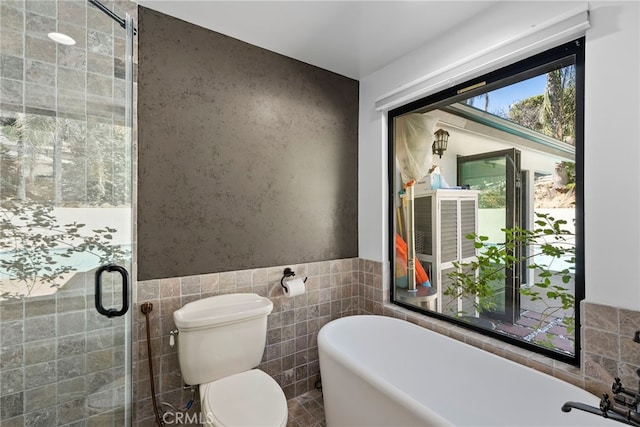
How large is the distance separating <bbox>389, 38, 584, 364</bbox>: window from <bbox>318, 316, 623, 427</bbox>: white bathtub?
0.23m

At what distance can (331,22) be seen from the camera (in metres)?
1.72

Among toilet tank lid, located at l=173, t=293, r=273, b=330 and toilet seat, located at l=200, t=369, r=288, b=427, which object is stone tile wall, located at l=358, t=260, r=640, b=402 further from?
toilet tank lid, located at l=173, t=293, r=273, b=330

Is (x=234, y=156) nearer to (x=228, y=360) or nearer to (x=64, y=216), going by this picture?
(x=64, y=216)

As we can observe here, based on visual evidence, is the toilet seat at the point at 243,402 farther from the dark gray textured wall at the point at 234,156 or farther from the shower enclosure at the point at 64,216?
the dark gray textured wall at the point at 234,156

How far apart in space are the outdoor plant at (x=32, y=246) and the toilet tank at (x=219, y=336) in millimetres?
566

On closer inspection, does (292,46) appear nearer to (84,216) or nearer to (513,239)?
(84,216)

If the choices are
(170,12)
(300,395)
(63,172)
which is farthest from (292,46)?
(300,395)

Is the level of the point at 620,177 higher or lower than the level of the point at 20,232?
higher

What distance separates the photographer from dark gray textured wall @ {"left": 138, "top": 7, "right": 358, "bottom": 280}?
1.64 m

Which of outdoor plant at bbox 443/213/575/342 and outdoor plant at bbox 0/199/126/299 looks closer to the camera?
outdoor plant at bbox 0/199/126/299

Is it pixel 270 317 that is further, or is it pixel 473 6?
pixel 270 317

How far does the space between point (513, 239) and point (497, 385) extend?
80cm

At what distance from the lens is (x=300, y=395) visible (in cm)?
214

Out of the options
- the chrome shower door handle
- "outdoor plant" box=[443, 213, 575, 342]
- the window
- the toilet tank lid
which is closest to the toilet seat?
the toilet tank lid
